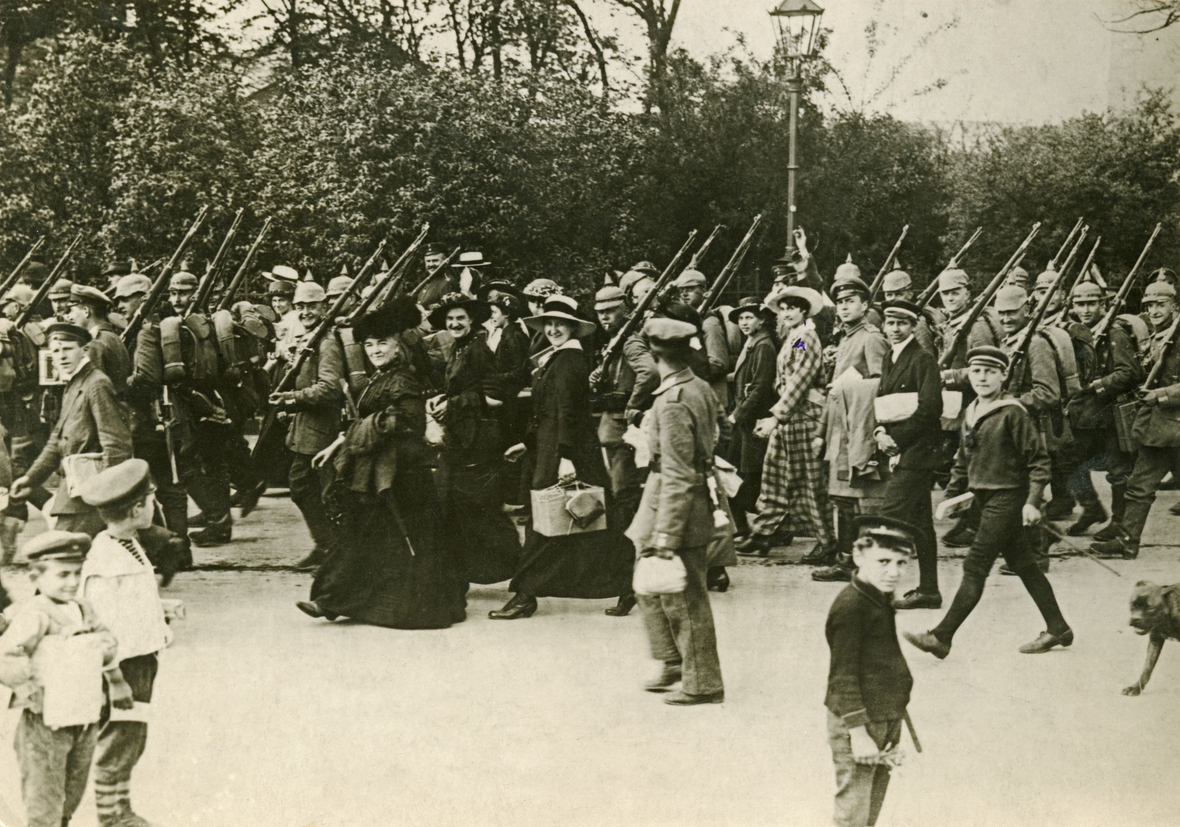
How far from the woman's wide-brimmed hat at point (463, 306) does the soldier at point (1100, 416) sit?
3528mm

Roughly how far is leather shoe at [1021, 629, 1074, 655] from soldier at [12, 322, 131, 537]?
14.1ft

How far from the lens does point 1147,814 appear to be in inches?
215

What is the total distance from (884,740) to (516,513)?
467 centimetres

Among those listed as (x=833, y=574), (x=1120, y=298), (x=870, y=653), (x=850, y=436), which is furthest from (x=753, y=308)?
(x=870, y=653)

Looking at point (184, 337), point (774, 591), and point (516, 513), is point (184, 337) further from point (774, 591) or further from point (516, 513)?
point (774, 591)

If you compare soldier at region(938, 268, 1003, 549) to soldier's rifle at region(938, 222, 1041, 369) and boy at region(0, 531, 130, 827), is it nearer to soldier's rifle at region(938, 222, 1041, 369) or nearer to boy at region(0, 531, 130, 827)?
soldier's rifle at region(938, 222, 1041, 369)

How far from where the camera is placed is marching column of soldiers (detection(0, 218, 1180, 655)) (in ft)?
20.0

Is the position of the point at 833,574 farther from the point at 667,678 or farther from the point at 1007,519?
the point at 667,678

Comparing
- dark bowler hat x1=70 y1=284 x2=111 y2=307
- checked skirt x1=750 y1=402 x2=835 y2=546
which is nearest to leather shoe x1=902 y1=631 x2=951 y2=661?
checked skirt x1=750 y1=402 x2=835 y2=546

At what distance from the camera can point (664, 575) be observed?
17.3 feet

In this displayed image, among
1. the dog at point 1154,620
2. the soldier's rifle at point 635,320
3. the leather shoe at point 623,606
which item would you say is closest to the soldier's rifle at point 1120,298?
the dog at point 1154,620

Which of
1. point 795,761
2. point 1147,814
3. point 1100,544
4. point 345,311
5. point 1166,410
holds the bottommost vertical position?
point 1147,814

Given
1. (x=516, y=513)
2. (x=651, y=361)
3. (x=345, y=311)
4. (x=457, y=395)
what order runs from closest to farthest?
1. (x=651, y=361)
2. (x=457, y=395)
3. (x=345, y=311)
4. (x=516, y=513)

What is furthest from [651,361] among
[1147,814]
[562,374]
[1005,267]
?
[1147,814]
